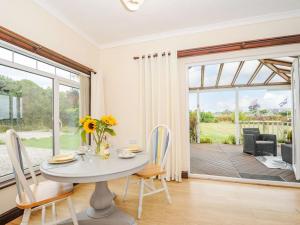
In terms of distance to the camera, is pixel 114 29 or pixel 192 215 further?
pixel 114 29

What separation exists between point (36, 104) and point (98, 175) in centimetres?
173

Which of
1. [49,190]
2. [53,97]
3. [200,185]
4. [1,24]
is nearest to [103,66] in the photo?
[53,97]

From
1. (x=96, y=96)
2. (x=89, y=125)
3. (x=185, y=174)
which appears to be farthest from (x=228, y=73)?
(x=89, y=125)

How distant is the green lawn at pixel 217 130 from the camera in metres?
6.81

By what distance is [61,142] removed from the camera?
2.79 meters

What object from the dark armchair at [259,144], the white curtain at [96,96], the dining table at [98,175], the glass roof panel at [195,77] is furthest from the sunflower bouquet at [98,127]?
the glass roof panel at [195,77]

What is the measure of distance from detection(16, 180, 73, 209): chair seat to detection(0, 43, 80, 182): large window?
735 millimetres

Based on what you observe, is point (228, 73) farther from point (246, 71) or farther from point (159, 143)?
point (159, 143)

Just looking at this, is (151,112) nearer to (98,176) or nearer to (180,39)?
(180,39)

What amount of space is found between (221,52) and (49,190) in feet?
9.68

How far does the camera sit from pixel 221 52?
2795 millimetres

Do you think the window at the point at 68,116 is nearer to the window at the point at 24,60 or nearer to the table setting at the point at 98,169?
the window at the point at 24,60

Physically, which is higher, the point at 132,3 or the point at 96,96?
the point at 132,3

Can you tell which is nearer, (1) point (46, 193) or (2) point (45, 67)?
(1) point (46, 193)
